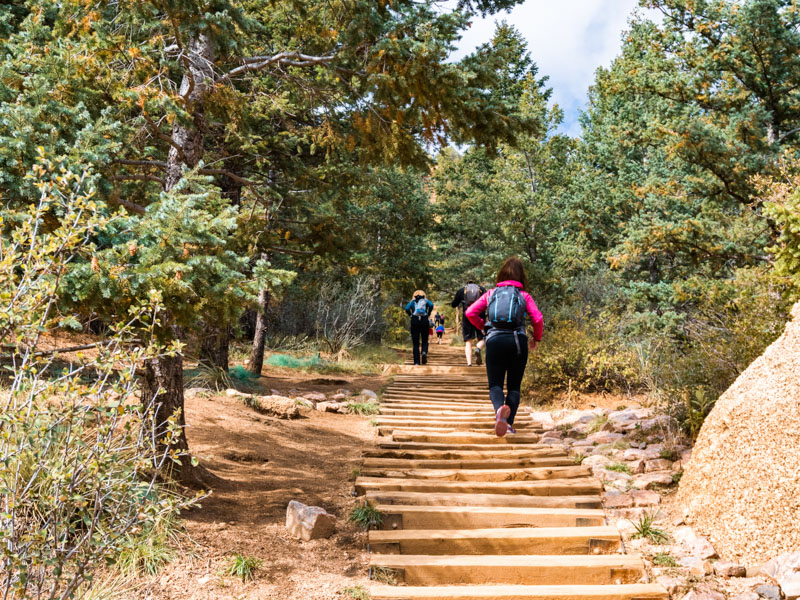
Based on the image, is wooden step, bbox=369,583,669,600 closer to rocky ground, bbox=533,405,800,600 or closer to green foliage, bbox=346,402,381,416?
rocky ground, bbox=533,405,800,600

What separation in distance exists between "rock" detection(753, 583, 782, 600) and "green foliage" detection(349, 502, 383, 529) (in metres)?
2.47

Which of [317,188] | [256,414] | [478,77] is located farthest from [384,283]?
[478,77]

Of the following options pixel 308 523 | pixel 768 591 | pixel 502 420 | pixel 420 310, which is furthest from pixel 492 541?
pixel 420 310

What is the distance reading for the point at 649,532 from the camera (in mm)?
A: 4180

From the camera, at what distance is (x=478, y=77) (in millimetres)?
5289

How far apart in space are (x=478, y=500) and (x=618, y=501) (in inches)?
50.0

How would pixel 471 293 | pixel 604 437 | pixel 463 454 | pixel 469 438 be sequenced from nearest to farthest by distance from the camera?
pixel 463 454 → pixel 604 437 → pixel 469 438 → pixel 471 293

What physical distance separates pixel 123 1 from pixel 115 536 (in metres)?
4.28

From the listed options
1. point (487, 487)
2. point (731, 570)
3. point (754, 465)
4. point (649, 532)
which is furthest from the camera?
point (487, 487)

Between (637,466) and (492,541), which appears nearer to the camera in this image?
(492,541)

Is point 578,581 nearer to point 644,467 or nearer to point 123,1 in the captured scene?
point 644,467

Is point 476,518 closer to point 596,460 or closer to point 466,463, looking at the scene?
point 466,463

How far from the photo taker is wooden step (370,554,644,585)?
360 cm

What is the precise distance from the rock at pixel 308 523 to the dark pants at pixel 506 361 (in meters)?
2.66
